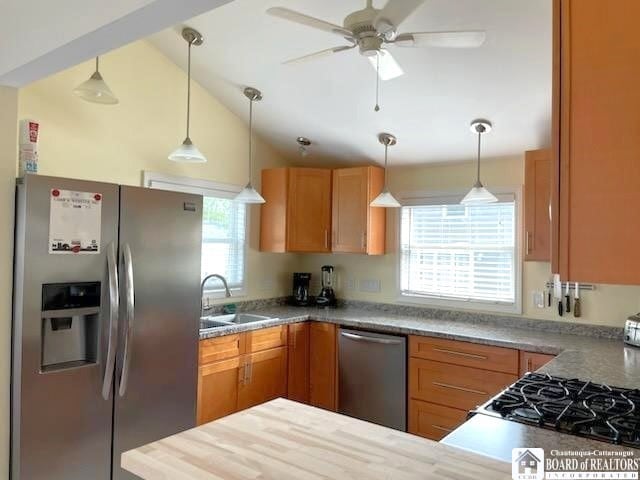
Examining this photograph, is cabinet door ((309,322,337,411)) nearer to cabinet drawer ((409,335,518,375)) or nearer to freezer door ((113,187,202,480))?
cabinet drawer ((409,335,518,375))

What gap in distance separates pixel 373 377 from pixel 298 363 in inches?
25.3

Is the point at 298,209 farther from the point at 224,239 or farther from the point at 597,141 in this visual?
the point at 597,141

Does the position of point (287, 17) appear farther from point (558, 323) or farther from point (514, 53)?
point (558, 323)

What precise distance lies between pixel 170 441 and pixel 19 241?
1.33 meters

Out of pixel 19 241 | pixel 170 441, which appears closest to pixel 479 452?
pixel 170 441

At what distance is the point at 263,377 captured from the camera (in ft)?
11.0

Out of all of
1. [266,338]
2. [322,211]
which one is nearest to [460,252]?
[322,211]

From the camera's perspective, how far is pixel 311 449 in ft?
3.97

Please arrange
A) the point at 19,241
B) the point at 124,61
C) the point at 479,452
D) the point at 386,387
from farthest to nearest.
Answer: the point at 386,387
the point at 124,61
the point at 19,241
the point at 479,452

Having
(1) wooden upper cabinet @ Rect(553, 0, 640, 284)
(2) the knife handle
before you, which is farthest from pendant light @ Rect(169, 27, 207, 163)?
(2) the knife handle

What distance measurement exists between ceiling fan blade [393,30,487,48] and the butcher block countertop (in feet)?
5.06

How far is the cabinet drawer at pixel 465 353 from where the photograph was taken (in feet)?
9.33

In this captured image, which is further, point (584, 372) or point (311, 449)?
point (584, 372)

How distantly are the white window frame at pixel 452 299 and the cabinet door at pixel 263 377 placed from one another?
3.97 feet
